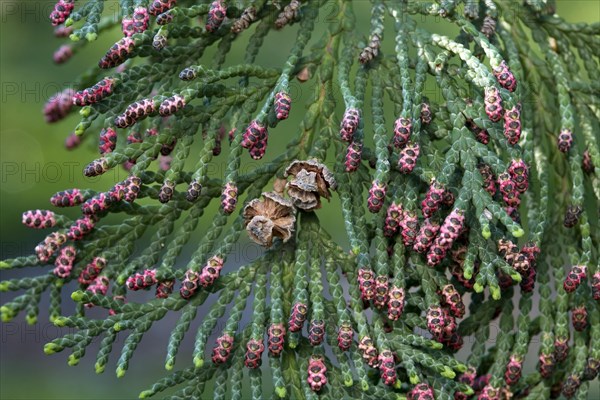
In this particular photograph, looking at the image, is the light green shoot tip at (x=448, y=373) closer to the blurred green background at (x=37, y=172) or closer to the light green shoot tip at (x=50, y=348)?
the light green shoot tip at (x=50, y=348)

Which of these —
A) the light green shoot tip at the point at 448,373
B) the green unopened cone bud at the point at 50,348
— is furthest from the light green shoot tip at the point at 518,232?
the green unopened cone bud at the point at 50,348

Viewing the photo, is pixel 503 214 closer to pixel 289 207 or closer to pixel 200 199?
pixel 289 207

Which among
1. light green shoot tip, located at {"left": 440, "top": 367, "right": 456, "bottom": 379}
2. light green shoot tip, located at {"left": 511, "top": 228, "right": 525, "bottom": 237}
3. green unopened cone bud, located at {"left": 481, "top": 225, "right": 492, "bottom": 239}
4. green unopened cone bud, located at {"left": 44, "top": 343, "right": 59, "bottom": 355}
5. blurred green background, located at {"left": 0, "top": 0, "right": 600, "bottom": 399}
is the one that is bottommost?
blurred green background, located at {"left": 0, "top": 0, "right": 600, "bottom": 399}

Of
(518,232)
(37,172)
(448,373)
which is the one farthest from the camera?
(37,172)

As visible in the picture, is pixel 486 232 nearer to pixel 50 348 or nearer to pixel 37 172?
pixel 50 348

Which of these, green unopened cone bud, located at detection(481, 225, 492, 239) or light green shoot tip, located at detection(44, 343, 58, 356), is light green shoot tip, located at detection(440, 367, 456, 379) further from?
light green shoot tip, located at detection(44, 343, 58, 356)

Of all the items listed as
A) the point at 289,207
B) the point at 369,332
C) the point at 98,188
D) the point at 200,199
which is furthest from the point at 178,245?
the point at 98,188

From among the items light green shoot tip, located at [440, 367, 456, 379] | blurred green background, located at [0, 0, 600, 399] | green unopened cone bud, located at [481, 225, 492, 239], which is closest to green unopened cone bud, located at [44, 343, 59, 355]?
light green shoot tip, located at [440, 367, 456, 379]

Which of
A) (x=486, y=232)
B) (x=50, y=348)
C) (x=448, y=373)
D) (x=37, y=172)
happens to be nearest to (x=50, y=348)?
(x=50, y=348)
